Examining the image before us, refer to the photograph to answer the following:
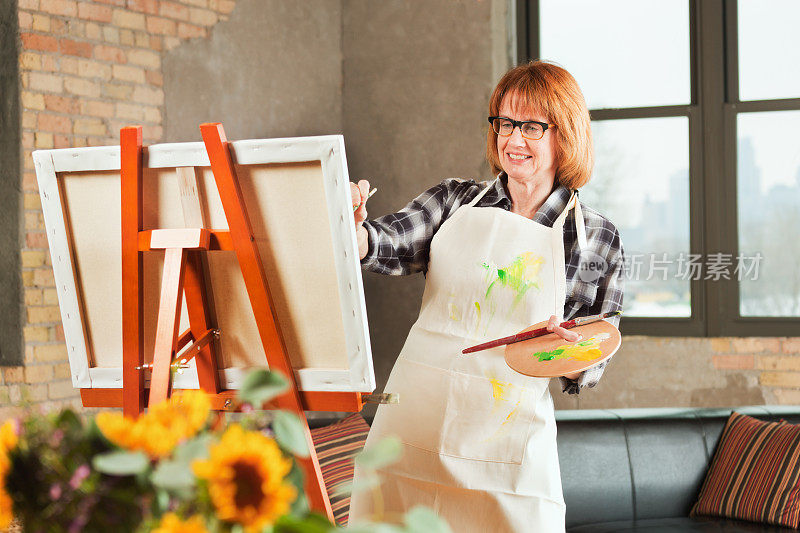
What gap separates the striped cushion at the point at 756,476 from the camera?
2945 mm

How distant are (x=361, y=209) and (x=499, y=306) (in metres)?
0.44

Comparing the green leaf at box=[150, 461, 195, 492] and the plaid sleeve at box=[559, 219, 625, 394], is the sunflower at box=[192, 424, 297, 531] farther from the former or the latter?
the plaid sleeve at box=[559, 219, 625, 394]

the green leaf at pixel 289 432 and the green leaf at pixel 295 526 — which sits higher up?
the green leaf at pixel 289 432

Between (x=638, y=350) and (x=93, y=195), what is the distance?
131 inches

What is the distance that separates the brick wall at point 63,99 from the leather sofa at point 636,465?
1.86 m

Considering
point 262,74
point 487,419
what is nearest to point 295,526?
point 487,419

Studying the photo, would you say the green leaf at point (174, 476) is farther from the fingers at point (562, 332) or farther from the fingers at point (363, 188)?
the fingers at point (562, 332)

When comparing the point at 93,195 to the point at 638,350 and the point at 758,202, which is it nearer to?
the point at 638,350

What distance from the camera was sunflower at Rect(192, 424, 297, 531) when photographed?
0.53 m

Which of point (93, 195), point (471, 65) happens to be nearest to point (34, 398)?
point (93, 195)

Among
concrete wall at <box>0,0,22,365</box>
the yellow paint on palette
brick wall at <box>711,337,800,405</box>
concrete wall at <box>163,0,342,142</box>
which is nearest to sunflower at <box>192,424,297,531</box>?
the yellow paint on palette

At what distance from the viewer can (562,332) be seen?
5.25ft

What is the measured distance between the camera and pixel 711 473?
10.3 feet

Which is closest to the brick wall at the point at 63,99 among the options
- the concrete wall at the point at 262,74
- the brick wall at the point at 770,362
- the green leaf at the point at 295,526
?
the concrete wall at the point at 262,74
